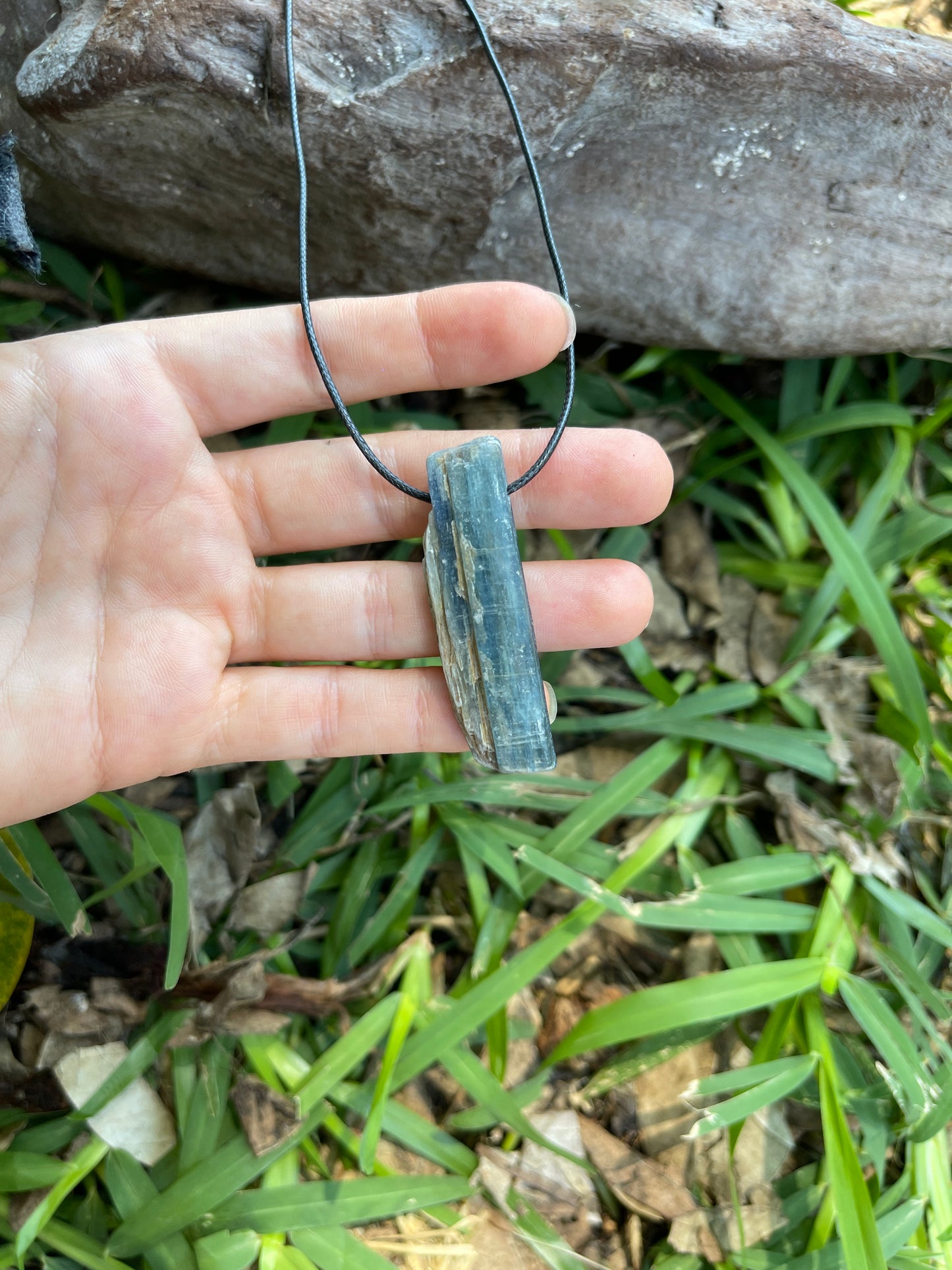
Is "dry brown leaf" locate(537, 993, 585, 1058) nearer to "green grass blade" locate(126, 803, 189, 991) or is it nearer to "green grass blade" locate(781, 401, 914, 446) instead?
"green grass blade" locate(126, 803, 189, 991)

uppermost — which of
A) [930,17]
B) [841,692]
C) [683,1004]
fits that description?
[930,17]

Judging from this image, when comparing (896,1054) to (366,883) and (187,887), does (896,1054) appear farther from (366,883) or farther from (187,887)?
(187,887)

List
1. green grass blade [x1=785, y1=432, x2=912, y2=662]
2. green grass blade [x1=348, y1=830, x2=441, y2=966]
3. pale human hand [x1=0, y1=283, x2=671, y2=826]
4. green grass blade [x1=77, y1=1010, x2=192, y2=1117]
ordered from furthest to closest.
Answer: green grass blade [x1=785, y1=432, x2=912, y2=662]
green grass blade [x1=348, y1=830, x2=441, y2=966]
green grass blade [x1=77, y1=1010, x2=192, y2=1117]
pale human hand [x1=0, y1=283, x2=671, y2=826]

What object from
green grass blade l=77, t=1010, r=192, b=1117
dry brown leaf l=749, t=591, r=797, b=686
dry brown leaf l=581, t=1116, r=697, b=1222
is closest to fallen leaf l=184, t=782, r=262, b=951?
green grass blade l=77, t=1010, r=192, b=1117

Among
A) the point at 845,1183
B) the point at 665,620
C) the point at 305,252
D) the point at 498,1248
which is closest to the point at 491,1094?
the point at 498,1248

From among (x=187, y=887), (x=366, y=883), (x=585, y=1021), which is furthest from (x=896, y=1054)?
(x=187, y=887)

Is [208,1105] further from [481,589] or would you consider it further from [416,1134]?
[481,589]
